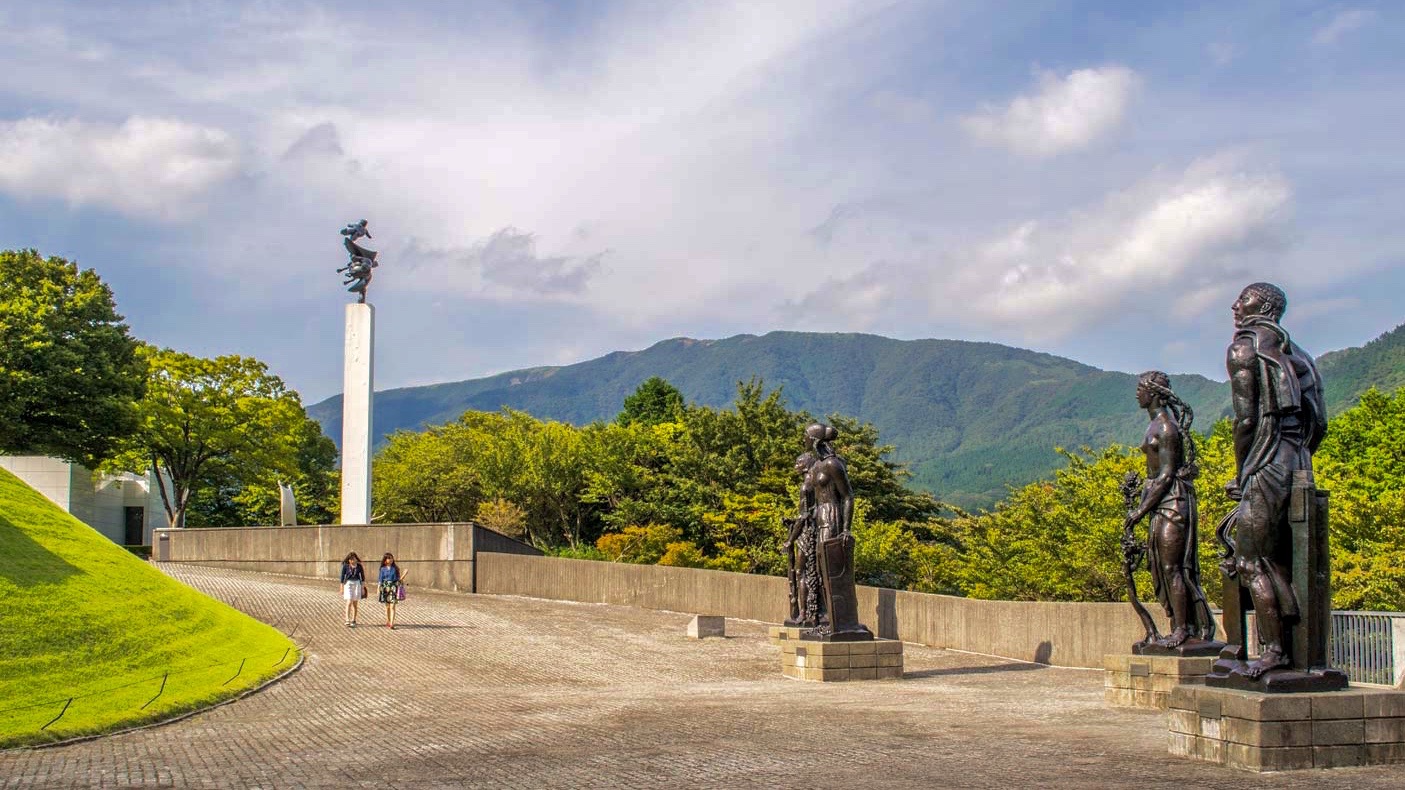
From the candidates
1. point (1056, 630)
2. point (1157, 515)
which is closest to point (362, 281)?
point (1056, 630)

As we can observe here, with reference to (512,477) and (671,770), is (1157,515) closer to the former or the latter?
(671,770)

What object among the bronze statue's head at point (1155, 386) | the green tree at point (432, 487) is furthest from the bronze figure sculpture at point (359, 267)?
the bronze statue's head at point (1155, 386)

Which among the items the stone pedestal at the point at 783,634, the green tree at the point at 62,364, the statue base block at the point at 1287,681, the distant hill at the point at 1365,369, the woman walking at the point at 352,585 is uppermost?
the distant hill at the point at 1365,369

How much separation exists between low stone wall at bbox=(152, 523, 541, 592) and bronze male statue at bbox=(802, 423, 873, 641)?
50.5 ft

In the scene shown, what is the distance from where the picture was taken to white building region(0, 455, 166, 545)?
50.5 meters

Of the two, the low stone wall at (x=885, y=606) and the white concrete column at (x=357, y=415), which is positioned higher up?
the white concrete column at (x=357, y=415)

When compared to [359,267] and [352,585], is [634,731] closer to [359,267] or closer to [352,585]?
[352,585]

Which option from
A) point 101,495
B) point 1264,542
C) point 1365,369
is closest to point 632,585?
point 1264,542

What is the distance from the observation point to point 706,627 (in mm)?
22953

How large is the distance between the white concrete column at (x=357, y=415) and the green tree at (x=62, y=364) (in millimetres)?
8677

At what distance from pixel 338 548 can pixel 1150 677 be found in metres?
24.2

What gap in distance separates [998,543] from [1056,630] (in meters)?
16.3

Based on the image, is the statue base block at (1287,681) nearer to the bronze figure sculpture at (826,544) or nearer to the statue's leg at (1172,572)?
the statue's leg at (1172,572)

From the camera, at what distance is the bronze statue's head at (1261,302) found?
29.3 feet
